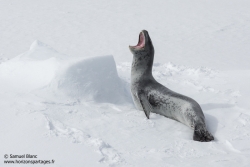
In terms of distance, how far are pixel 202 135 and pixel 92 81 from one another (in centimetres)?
173

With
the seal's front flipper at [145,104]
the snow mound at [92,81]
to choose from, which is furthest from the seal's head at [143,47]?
the seal's front flipper at [145,104]

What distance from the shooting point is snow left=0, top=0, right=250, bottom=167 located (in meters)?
3.57

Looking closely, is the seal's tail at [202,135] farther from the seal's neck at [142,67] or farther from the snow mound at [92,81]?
the snow mound at [92,81]

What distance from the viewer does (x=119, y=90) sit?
5.38 meters

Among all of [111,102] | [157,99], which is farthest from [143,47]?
[111,102]

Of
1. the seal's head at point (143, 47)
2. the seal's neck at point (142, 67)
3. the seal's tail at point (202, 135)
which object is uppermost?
the seal's head at point (143, 47)

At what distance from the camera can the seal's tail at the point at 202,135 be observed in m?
4.05

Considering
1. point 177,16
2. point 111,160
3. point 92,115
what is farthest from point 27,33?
point 111,160

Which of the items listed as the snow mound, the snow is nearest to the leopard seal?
the snow

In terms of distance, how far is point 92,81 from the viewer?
5105 millimetres

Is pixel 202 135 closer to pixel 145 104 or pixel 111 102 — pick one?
pixel 145 104

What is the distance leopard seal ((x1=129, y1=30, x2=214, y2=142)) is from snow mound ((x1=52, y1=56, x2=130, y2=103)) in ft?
1.12

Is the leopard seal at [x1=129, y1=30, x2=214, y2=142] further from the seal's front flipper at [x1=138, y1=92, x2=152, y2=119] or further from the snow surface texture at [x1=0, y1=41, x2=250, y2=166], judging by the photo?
the snow surface texture at [x1=0, y1=41, x2=250, y2=166]

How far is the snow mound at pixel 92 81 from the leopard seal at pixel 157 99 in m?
0.34
